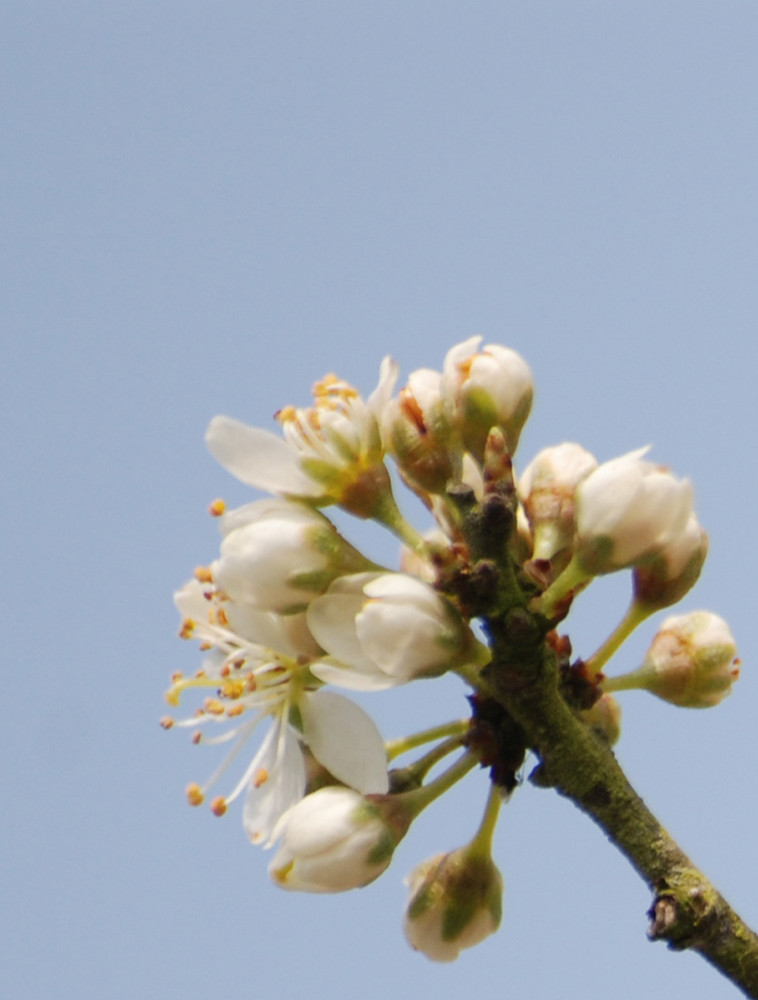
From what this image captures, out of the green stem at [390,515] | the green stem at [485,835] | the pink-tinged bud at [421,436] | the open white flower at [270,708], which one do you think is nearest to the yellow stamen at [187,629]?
the open white flower at [270,708]

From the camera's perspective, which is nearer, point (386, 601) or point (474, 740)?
point (386, 601)

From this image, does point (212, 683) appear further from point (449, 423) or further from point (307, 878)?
point (449, 423)

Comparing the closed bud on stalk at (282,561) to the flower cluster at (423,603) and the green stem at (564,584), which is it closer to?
the flower cluster at (423,603)

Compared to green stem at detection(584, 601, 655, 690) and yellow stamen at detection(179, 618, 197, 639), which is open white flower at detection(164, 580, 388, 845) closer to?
yellow stamen at detection(179, 618, 197, 639)

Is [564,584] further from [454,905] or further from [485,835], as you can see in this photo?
[454,905]

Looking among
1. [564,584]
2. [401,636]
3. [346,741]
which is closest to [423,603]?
[401,636]

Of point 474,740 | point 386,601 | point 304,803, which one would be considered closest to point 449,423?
point 386,601
